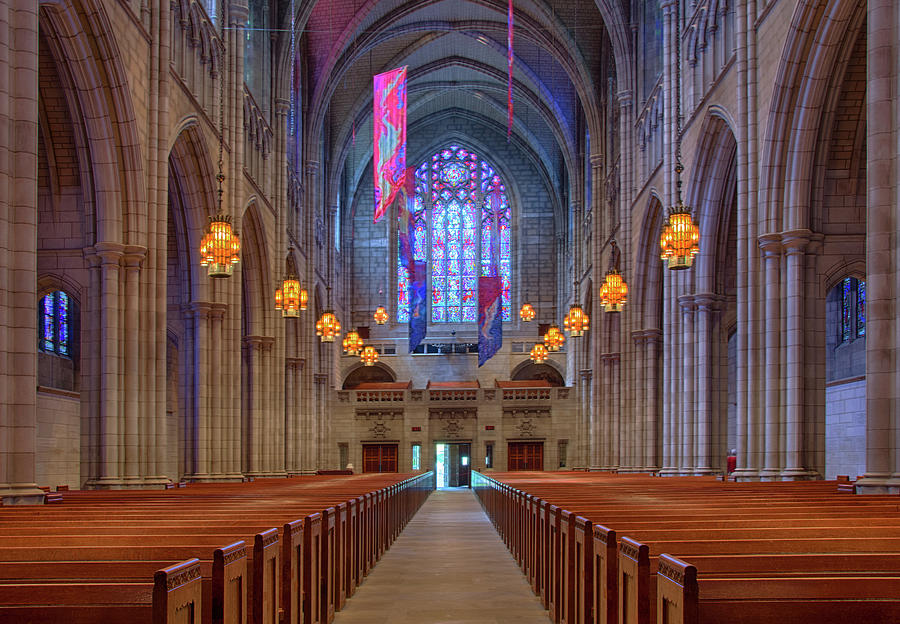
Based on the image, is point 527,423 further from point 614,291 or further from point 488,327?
point 614,291

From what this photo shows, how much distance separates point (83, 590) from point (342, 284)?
44304 mm

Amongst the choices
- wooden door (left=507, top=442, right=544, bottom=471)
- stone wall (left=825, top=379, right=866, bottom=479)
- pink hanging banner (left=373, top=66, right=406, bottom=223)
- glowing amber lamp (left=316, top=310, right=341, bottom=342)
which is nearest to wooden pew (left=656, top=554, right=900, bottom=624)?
stone wall (left=825, top=379, right=866, bottom=479)

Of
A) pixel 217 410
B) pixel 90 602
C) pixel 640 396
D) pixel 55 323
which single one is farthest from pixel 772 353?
pixel 55 323

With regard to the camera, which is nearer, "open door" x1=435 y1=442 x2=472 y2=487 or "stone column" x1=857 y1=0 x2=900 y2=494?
"stone column" x1=857 y1=0 x2=900 y2=494

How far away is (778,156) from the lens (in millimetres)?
15523

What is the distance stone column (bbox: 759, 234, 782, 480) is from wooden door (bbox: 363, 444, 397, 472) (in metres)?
27.5

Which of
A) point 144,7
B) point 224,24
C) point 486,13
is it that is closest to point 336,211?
point 486,13

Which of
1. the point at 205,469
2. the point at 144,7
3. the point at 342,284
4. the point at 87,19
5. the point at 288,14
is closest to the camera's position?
the point at 87,19

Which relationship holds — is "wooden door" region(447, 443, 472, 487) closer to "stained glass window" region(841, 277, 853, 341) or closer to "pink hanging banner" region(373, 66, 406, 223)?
"pink hanging banner" region(373, 66, 406, 223)

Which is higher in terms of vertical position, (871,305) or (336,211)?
(336,211)

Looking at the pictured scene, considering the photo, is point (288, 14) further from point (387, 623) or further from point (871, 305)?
point (387, 623)

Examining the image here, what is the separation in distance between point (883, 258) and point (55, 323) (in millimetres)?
19074

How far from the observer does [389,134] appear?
23312 mm

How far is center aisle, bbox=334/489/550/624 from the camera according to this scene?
8.26 metres
